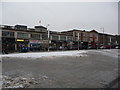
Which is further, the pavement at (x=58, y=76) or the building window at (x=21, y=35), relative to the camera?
the building window at (x=21, y=35)

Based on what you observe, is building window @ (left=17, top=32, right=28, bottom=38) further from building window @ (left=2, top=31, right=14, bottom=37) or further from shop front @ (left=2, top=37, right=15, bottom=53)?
shop front @ (left=2, top=37, right=15, bottom=53)

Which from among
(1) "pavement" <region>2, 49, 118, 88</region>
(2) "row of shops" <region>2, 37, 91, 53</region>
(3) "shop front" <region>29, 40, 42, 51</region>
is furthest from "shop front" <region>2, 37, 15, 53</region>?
(1) "pavement" <region>2, 49, 118, 88</region>

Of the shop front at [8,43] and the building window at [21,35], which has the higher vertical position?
the building window at [21,35]

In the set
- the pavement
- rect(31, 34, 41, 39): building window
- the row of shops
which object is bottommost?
the pavement

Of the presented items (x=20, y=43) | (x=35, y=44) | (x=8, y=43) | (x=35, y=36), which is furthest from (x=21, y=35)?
(x=35, y=44)

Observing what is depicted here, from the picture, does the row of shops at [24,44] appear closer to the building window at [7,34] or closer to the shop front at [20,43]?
the shop front at [20,43]

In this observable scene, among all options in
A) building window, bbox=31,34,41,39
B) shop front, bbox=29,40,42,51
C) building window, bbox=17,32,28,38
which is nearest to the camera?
building window, bbox=17,32,28,38

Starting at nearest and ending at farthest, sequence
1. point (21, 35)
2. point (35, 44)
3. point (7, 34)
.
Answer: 1. point (7, 34)
2. point (21, 35)
3. point (35, 44)

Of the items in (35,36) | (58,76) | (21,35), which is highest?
(21,35)

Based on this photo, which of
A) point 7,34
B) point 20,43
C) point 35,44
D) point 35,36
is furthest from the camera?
point 35,36

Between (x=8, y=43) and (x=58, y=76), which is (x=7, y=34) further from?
(x=58, y=76)

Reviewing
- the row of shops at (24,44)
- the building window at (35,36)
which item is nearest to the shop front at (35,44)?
the row of shops at (24,44)

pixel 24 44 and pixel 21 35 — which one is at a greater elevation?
pixel 21 35

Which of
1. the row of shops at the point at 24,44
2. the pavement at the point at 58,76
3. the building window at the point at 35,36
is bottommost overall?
the pavement at the point at 58,76
